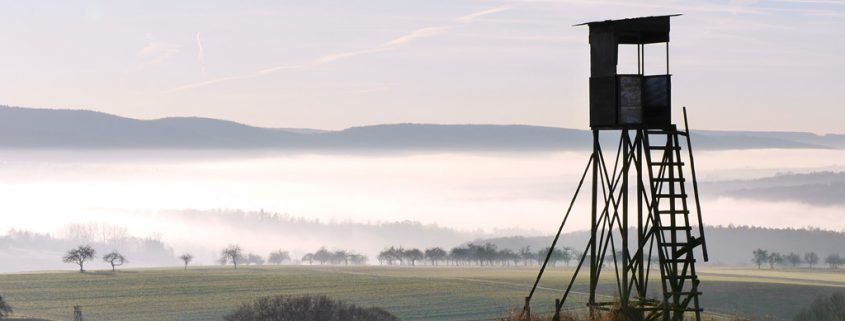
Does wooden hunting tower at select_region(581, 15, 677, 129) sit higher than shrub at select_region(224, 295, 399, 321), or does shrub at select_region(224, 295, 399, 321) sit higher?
wooden hunting tower at select_region(581, 15, 677, 129)

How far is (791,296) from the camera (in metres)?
136

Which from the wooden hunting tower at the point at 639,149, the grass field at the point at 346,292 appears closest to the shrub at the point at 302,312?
the grass field at the point at 346,292

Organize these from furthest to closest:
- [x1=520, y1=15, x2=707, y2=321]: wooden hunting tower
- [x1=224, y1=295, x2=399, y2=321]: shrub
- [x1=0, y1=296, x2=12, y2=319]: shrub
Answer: [x1=0, y1=296, x2=12, y2=319]: shrub < [x1=224, y1=295, x2=399, y2=321]: shrub < [x1=520, y1=15, x2=707, y2=321]: wooden hunting tower

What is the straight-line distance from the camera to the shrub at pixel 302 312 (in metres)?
106

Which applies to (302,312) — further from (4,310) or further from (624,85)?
(624,85)

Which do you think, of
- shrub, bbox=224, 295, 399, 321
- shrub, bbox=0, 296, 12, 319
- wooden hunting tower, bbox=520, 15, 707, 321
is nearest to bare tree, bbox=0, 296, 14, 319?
shrub, bbox=0, 296, 12, 319

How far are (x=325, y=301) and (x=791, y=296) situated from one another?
47.9 m

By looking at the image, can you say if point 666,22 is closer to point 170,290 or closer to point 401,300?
point 401,300

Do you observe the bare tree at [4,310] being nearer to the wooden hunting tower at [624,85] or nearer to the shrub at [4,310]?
the shrub at [4,310]

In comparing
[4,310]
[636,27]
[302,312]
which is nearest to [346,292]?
[4,310]

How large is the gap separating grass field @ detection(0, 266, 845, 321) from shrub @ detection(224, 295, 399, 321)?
10457mm

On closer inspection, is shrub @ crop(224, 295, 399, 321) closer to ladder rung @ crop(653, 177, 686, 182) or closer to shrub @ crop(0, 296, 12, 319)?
shrub @ crop(0, 296, 12, 319)

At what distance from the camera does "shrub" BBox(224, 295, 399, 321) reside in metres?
106

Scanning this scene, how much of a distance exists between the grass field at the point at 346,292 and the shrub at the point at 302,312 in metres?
10.5
